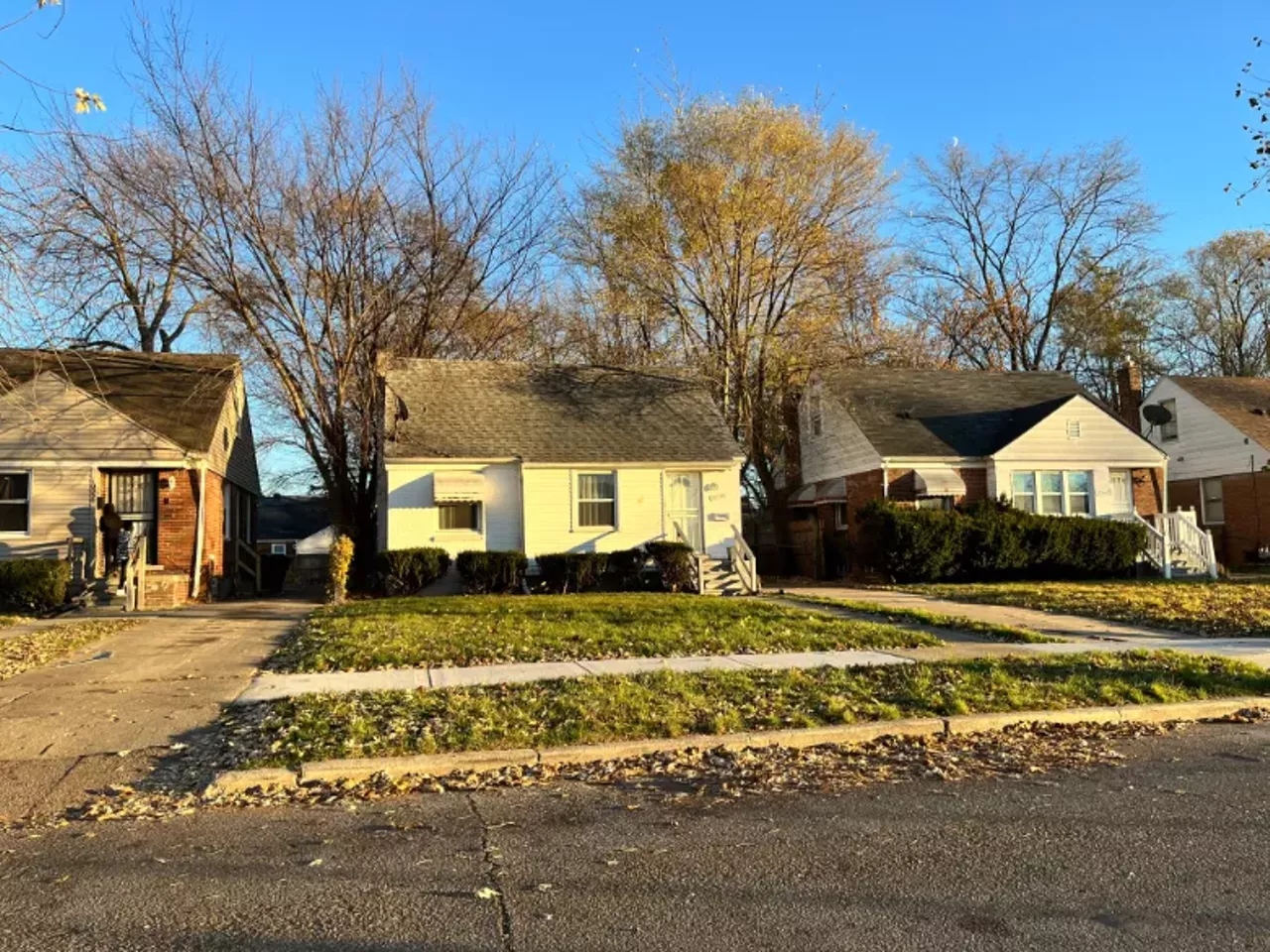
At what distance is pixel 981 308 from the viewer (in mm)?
39688

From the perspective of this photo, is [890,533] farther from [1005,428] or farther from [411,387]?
[411,387]

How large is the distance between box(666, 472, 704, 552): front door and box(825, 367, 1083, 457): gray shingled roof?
5.39 metres

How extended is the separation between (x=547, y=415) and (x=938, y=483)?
33.8 ft

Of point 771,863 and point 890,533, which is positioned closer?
point 771,863

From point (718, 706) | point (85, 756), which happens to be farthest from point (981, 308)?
point (85, 756)

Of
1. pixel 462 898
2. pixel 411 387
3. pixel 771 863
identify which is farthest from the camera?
pixel 411 387

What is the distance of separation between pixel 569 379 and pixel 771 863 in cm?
2201

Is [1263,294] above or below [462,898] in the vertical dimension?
above

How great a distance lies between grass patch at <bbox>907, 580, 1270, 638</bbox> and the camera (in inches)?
536

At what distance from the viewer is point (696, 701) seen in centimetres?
808

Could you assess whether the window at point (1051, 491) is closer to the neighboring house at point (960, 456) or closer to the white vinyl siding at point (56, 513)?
the neighboring house at point (960, 456)

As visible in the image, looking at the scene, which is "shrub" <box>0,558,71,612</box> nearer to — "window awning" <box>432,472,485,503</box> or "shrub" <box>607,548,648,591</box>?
"window awning" <box>432,472,485,503</box>

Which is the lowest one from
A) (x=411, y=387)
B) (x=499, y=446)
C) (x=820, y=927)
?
(x=820, y=927)

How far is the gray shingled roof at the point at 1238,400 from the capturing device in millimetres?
29156
